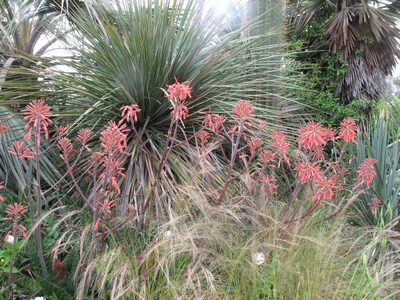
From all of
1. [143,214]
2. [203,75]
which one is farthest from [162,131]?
[143,214]

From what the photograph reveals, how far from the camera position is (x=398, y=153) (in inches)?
104

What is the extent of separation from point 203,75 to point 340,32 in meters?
2.93

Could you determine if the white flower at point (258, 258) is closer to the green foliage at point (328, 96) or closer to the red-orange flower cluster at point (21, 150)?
the red-orange flower cluster at point (21, 150)

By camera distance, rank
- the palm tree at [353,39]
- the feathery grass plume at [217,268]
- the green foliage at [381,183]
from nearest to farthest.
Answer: the feathery grass plume at [217,268] < the green foliage at [381,183] < the palm tree at [353,39]

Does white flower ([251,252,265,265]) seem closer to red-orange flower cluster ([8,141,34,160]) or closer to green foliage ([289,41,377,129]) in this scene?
red-orange flower cluster ([8,141,34,160])

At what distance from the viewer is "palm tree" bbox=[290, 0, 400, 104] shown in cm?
473

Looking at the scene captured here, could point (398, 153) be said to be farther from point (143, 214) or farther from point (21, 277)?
point (21, 277)

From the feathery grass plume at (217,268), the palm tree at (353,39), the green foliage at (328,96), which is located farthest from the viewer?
the palm tree at (353,39)

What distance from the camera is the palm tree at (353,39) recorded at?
4730 millimetres

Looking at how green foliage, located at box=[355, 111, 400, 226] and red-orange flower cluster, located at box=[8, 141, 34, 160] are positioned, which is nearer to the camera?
red-orange flower cluster, located at box=[8, 141, 34, 160]

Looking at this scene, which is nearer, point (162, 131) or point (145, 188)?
point (145, 188)

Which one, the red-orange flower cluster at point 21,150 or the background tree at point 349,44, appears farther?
the background tree at point 349,44

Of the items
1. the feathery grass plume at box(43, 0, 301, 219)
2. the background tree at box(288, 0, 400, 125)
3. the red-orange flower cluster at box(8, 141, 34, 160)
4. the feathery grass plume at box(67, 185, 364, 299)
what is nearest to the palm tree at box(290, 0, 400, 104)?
the background tree at box(288, 0, 400, 125)

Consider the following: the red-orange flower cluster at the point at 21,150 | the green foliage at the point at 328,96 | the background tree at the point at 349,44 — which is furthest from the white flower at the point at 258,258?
the background tree at the point at 349,44
